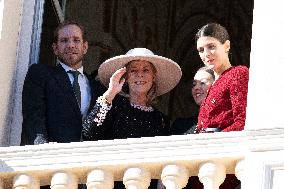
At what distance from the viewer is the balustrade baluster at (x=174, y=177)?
22.8 feet

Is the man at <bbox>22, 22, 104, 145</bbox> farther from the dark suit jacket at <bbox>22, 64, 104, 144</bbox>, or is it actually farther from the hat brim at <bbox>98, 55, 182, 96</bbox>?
the hat brim at <bbox>98, 55, 182, 96</bbox>

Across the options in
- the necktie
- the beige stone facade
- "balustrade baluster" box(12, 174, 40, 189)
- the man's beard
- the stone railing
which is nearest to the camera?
the beige stone facade

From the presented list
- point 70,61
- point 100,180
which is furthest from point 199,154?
point 70,61

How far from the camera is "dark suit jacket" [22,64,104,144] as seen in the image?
7.79m

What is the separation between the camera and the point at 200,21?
1280cm

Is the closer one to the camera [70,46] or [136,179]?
[136,179]

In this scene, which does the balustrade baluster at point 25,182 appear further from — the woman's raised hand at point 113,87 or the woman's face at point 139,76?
the woman's face at point 139,76

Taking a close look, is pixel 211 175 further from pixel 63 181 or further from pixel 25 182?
pixel 25 182

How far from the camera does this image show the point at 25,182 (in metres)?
7.17

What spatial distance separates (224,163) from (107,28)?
201 inches

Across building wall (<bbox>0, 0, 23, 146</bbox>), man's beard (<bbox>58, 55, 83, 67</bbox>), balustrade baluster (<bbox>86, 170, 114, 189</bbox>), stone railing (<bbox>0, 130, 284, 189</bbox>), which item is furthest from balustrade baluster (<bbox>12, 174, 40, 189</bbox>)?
man's beard (<bbox>58, 55, 83, 67</bbox>)

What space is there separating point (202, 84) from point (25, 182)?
1545mm

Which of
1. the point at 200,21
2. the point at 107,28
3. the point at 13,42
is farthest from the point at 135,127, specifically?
the point at 200,21

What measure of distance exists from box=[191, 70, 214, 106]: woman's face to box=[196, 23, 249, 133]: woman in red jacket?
479 millimetres
